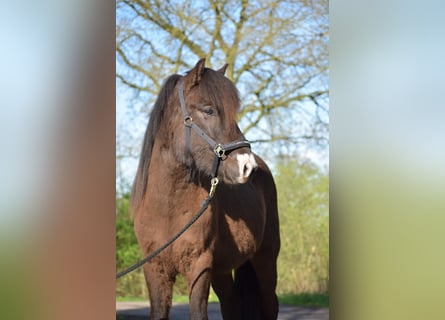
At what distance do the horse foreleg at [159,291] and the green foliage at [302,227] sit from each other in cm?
423

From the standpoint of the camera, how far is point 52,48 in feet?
3.83

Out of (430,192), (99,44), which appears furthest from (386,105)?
(99,44)

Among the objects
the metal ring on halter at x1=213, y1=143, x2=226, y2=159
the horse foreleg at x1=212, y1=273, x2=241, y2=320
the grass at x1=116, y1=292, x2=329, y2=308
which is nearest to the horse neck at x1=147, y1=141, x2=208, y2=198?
the metal ring on halter at x1=213, y1=143, x2=226, y2=159

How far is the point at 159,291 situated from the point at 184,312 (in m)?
3.10

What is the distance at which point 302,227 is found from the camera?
7.17 m

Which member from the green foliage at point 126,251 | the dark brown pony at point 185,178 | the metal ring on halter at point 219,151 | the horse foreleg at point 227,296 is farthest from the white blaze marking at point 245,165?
the green foliage at point 126,251

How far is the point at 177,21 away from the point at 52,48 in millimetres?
6031

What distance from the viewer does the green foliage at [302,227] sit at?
7160 mm

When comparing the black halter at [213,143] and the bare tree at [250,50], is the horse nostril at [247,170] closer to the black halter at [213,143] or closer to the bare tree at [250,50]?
the black halter at [213,143]

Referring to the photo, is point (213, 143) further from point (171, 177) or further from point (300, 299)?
point (300, 299)

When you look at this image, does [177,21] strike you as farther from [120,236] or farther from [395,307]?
[395,307]

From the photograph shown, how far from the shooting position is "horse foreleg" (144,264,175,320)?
121 inches

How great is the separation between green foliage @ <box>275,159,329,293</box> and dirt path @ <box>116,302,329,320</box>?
0.56m

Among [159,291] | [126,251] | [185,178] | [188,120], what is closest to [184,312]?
[126,251]
